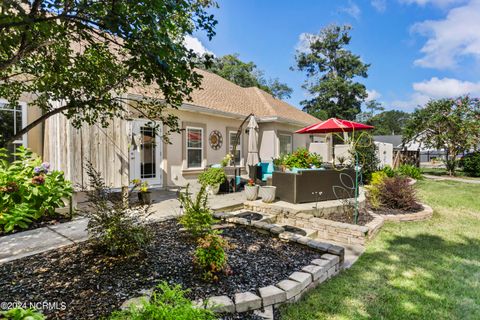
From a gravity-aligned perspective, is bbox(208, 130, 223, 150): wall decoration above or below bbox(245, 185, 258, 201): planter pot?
above

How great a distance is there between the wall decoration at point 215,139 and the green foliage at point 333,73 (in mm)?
23873

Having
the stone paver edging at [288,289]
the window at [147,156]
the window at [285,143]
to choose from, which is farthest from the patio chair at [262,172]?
the stone paver edging at [288,289]

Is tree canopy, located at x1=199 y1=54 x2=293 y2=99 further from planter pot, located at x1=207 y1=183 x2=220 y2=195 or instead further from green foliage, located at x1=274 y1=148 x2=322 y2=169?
green foliage, located at x1=274 y1=148 x2=322 y2=169

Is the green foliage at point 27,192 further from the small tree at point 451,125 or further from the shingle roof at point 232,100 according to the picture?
the small tree at point 451,125

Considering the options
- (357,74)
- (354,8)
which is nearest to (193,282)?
(354,8)

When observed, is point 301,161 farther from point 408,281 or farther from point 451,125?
point 451,125

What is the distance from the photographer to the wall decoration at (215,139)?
10.2 meters

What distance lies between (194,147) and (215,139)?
108cm

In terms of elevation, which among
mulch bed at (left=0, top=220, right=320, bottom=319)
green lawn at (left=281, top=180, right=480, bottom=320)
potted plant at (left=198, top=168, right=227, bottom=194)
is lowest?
green lawn at (left=281, top=180, right=480, bottom=320)

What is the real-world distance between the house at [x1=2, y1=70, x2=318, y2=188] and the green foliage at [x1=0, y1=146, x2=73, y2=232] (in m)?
0.49

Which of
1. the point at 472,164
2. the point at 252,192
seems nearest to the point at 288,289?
the point at 252,192

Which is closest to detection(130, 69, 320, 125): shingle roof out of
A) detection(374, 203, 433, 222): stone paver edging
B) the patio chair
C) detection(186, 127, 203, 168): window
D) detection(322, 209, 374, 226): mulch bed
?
detection(186, 127, 203, 168): window

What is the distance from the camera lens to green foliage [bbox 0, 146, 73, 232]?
155 inches

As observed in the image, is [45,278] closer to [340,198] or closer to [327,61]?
[340,198]
